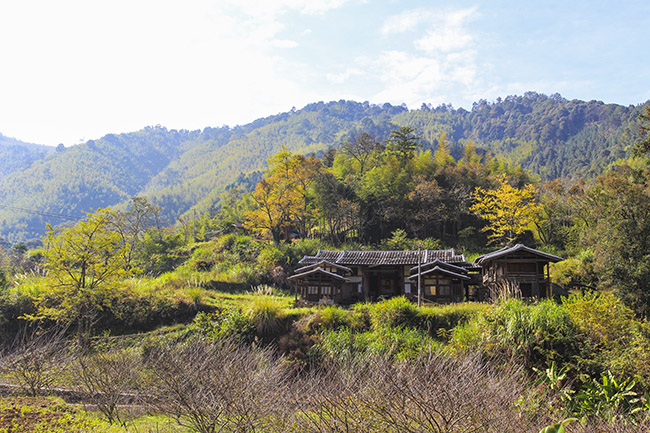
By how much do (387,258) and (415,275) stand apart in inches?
161

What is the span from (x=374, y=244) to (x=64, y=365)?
29.8 meters

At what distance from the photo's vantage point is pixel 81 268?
1992 centimetres

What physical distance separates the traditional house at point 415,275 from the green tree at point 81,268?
10.9 metres

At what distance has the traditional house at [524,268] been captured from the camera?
73.8 feet

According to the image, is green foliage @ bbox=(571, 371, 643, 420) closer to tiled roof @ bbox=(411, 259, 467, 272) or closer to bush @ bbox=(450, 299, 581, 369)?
bush @ bbox=(450, 299, 581, 369)

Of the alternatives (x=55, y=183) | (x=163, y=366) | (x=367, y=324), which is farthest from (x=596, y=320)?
(x=55, y=183)

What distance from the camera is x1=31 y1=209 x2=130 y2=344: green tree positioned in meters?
18.7

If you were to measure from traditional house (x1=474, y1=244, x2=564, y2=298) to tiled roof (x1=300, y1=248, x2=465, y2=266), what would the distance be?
3.62 m

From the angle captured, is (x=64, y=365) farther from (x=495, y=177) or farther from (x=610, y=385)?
(x=495, y=177)

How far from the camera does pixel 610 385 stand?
36.9ft

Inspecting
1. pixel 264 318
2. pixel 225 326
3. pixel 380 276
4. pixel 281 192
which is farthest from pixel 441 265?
pixel 281 192

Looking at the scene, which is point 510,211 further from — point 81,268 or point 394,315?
point 81,268

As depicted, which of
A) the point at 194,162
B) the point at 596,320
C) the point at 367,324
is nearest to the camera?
the point at 596,320

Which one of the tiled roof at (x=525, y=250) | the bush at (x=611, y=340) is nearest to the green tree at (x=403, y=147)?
the tiled roof at (x=525, y=250)
